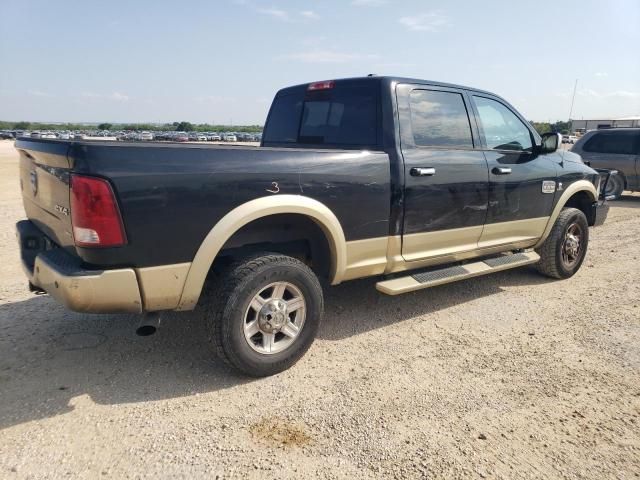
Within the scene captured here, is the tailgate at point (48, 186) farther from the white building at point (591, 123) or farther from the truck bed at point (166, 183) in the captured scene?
the white building at point (591, 123)

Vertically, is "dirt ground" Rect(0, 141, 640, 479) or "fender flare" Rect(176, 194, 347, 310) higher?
"fender flare" Rect(176, 194, 347, 310)

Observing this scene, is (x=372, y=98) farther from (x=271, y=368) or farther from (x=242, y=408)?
(x=242, y=408)

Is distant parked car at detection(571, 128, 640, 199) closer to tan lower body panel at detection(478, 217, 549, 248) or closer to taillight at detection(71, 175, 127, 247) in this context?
tan lower body panel at detection(478, 217, 549, 248)

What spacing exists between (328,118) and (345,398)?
241cm

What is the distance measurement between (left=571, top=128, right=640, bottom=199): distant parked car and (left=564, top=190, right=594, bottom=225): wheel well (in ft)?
20.4

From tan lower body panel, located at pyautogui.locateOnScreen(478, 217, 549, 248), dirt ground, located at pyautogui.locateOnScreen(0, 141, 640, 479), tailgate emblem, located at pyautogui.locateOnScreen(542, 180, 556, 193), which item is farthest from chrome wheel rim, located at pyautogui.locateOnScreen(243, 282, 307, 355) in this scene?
tailgate emblem, located at pyautogui.locateOnScreen(542, 180, 556, 193)

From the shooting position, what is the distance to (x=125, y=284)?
263 centimetres

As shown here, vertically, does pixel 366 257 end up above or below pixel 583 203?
Result: below

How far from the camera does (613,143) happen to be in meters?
11.7

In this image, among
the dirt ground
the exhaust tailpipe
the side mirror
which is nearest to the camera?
the dirt ground

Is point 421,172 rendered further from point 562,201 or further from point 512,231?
point 562,201

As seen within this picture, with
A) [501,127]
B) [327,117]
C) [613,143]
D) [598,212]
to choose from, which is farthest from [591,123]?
[327,117]

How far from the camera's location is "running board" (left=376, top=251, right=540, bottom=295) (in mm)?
3773

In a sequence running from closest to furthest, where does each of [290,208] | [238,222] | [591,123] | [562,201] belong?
[238,222] < [290,208] < [562,201] < [591,123]
